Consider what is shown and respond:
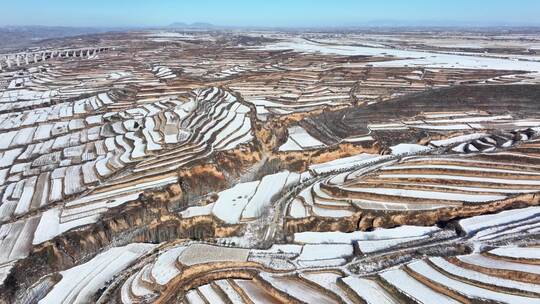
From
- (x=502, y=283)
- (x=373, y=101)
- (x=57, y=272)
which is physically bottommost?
(x=57, y=272)

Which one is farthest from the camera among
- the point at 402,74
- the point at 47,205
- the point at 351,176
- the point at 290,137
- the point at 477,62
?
the point at 477,62

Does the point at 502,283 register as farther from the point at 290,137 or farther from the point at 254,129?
the point at 254,129

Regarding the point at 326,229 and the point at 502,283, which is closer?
the point at 502,283

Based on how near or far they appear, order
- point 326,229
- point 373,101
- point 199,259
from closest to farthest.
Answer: point 199,259 < point 326,229 < point 373,101

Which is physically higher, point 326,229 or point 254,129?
point 254,129

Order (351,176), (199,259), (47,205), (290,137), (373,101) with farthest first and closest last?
(373,101)
(290,137)
(351,176)
(47,205)
(199,259)

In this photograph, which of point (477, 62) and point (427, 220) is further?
point (477, 62)

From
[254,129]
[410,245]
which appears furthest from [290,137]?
[410,245]

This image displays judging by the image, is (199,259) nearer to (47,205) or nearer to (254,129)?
(47,205)

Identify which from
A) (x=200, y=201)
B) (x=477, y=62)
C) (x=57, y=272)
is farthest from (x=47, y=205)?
(x=477, y=62)
